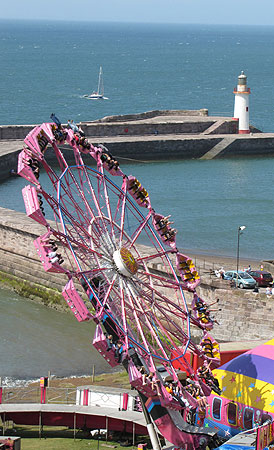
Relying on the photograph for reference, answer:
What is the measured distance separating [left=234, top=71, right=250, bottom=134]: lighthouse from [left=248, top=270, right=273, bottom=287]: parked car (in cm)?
4575

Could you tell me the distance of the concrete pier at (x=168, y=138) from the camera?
8662 centimetres

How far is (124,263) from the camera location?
89.8 ft

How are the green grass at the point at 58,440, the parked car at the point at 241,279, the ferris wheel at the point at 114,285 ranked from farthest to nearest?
the parked car at the point at 241,279 < the green grass at the point at 58,440 < the ferris wheel at the point at 114,285

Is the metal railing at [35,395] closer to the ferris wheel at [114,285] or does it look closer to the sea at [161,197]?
the sea at [161,197]

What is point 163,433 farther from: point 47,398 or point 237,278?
point 237,278

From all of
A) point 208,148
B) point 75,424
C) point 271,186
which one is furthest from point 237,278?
point 208,148

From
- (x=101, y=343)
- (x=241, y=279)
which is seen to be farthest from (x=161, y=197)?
(x=101, y=343)

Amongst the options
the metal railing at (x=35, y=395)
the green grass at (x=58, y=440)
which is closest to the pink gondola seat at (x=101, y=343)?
the green grass at (x=58, y=440)

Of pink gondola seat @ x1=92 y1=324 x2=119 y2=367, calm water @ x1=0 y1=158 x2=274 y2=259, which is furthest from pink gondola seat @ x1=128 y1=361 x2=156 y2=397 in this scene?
calm water @ x1=0 y1=158 x2=274 y2=259

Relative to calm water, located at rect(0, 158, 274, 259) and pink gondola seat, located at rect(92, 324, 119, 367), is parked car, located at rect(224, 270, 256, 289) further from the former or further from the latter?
pink gondola seat, located at rect(92, 324, 119, 367)

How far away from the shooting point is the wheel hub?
1076 inches

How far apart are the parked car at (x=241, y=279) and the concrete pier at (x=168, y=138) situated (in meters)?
39.4

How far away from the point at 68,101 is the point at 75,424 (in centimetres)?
12890

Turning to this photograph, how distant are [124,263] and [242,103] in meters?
65.0
